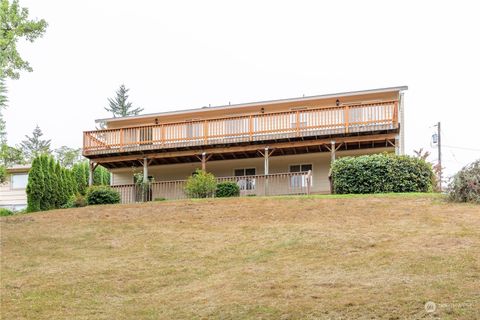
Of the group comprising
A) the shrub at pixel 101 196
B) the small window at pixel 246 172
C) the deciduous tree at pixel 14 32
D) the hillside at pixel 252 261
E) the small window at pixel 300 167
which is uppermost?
the deciduous tree at pixel 14 32

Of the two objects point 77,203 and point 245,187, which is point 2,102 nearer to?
point 77,203

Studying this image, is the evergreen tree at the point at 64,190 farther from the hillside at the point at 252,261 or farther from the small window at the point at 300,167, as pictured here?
the small window at the point at 300,167

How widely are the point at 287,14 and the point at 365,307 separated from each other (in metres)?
5.72

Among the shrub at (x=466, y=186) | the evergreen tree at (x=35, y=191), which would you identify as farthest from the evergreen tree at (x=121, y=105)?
the shrub at (x=466, y=186)

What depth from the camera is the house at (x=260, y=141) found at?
85.8 ft

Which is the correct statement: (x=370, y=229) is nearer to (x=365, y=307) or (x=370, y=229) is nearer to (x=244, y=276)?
(x=244, y=276)

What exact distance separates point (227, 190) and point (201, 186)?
1.11 meters

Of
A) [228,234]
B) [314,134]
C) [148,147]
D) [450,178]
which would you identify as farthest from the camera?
[148,147]

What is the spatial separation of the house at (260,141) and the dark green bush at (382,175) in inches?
83.0

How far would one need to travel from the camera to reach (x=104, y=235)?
18203 millimetres

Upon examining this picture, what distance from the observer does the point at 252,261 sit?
46.1 ft

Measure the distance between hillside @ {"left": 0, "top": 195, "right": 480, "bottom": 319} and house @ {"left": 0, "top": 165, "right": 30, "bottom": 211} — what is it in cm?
1678

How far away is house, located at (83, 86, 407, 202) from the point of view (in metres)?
26.1

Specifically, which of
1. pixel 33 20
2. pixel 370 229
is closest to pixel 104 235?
pixel 370 229
